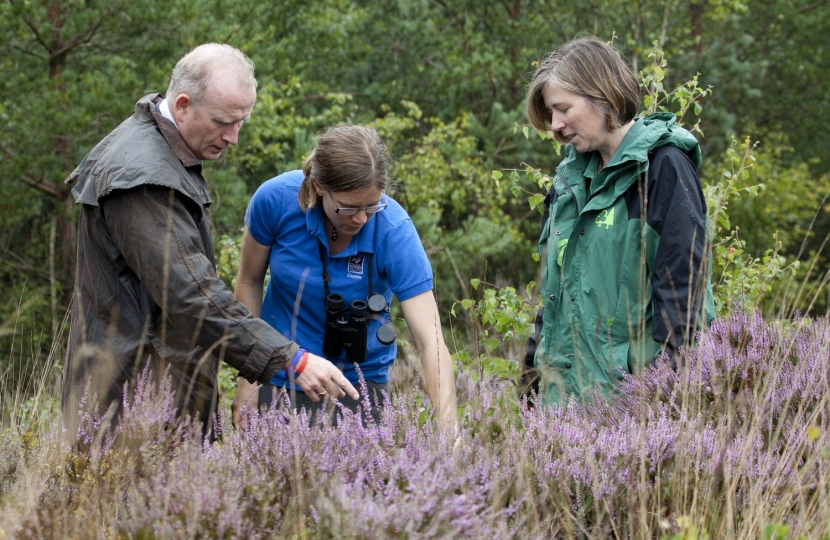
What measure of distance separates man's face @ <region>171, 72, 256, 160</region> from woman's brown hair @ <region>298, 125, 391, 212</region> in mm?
323

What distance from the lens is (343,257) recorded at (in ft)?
10.9

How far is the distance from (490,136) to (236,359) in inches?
502

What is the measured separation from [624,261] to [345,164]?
101cm

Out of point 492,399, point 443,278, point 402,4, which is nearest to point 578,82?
point 492,399

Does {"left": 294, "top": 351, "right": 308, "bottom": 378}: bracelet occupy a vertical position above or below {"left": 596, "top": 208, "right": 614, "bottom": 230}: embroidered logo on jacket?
below

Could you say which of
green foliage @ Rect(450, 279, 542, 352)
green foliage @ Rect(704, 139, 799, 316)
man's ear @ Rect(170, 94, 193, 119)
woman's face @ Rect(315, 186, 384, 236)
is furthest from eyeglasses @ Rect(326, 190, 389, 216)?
green foliage @ Rect(704, 139, 799, 316)

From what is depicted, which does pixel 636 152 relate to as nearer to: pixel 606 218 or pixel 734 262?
pixel 606 218

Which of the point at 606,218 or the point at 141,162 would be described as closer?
the point at 141,162

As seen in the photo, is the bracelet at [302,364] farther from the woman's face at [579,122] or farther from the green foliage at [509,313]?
the green foliage at [509,313]

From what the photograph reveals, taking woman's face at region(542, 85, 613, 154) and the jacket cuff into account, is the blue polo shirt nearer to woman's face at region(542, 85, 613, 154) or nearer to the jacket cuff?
the jacket cuff

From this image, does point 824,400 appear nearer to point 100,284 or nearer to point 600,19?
point 100,284

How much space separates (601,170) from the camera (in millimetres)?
3125

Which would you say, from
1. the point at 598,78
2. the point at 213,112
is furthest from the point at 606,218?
the point at 213,112

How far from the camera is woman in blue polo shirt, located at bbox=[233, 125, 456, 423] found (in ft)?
10.5
